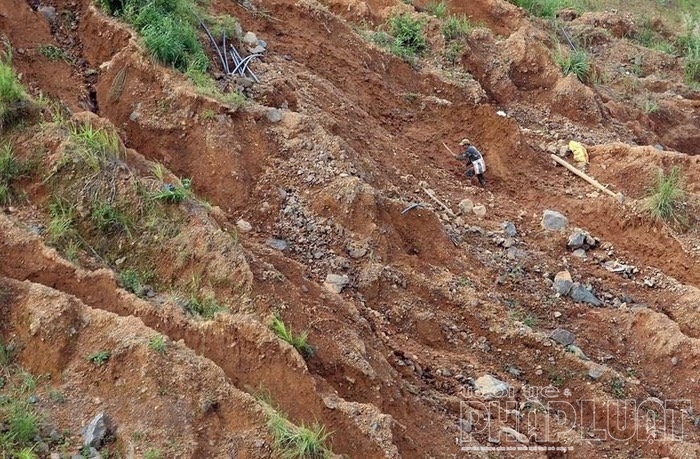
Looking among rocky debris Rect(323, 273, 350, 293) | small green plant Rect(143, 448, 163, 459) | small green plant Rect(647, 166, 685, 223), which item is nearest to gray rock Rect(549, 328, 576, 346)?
rocky debris Rect(323, 273, 350, 293)

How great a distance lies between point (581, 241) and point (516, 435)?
2505mm

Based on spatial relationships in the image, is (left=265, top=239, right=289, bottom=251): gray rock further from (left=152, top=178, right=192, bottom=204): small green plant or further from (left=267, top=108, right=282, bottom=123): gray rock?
(left=267, top=108, right=282, bottom=123): gray rock

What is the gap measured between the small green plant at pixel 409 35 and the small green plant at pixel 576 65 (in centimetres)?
156

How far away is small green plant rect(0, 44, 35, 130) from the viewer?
512 cm

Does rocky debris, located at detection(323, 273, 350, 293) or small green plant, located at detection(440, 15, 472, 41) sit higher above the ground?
small green plant, located at detection(440, 15, 472, 41)

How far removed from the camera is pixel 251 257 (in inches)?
194

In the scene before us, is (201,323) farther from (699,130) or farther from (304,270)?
(699,130)

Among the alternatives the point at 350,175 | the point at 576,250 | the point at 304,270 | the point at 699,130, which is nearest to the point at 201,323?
the point at 304,270

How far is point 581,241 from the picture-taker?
6863 millimetres

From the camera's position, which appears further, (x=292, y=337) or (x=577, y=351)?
(x=577, y=351)

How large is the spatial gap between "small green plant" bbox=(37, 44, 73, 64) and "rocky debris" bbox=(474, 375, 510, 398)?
3892mm

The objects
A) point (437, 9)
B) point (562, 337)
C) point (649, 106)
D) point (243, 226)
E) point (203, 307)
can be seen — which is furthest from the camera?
point (649, 106)

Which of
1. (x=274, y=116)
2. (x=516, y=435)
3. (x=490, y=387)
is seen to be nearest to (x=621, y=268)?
(x=490, y=387)

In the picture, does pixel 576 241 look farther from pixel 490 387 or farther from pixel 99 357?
pixel 99 357
